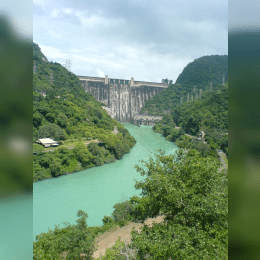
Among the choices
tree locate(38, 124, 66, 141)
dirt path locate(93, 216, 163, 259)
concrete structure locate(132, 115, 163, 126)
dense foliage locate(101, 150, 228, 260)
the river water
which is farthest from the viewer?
concrete structure locate(132, 115, 163, 126)

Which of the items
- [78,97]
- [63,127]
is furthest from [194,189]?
[78,97]

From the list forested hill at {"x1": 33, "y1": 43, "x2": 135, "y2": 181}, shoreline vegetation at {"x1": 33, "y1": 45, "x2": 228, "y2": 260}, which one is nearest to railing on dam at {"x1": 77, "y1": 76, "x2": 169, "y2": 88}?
forested hill at {"x1": 33, "y1": 43, "x2": 135, "y2": 181}

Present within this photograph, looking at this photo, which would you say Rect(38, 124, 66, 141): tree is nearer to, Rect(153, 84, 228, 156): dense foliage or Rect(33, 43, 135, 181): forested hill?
Rect(33, 43, 135, 181): forested hill

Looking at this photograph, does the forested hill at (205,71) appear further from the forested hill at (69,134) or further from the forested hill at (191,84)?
the forested hill at (69,134)

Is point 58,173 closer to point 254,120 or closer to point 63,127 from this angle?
point 63,127

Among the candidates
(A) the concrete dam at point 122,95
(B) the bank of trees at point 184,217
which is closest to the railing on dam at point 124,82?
(A) the concrete dam at point 122,95

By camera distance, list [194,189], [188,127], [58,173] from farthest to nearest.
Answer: [188,127] → [58,173] → [194,189]

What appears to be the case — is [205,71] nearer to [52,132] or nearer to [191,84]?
[191,84]
